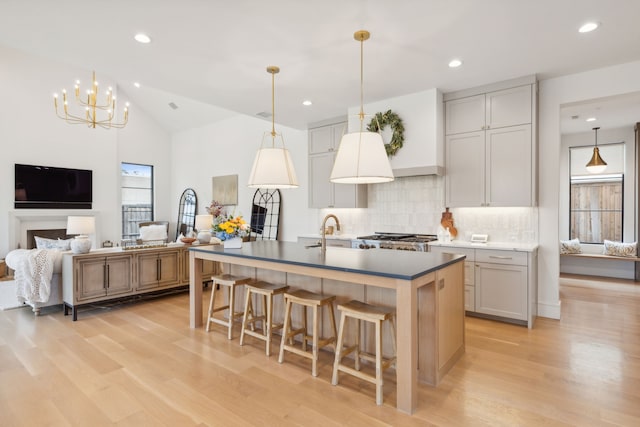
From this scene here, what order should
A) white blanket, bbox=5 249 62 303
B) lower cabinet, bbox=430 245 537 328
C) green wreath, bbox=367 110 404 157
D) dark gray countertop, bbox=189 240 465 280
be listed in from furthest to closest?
1. green wreath, bbox=367 110 404 157
2. white blanket, bbox=5 249 62 303
3. lower cabinet, bbox=430 245 537 328
4. dark gray countertop, bbox=189 240 465 280

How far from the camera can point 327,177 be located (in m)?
5.71

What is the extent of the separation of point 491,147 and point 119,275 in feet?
16.5

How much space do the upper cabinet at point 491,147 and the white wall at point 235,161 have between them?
2777 mm

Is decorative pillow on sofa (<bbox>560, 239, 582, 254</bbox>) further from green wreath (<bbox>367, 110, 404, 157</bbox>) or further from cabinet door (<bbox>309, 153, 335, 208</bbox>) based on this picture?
cabinet door (<bbox>309, 153, 335, 208</bbox>)

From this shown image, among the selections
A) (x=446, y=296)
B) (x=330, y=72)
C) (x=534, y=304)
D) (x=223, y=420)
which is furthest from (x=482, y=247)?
(x=223, y=420)

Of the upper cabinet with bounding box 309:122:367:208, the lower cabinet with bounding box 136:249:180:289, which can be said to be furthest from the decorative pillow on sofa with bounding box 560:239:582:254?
the lower cabinet with bounding box 136:249:180:289

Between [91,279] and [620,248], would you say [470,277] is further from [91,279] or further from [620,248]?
[91,279]

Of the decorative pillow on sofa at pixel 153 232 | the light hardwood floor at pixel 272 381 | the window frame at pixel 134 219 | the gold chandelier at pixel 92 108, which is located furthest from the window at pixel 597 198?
the window frame at pixel 134 219

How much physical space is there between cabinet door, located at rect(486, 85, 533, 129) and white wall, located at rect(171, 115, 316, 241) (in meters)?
3.27

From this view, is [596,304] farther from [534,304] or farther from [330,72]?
[330,72]

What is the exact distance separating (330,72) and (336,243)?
244cm

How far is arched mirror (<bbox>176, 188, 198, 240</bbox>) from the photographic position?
876cm

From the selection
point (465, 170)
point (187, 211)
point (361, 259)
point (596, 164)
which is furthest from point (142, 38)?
point (596, 164)

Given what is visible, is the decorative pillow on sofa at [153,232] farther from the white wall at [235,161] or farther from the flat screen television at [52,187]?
the flat screen television at [52,187]
